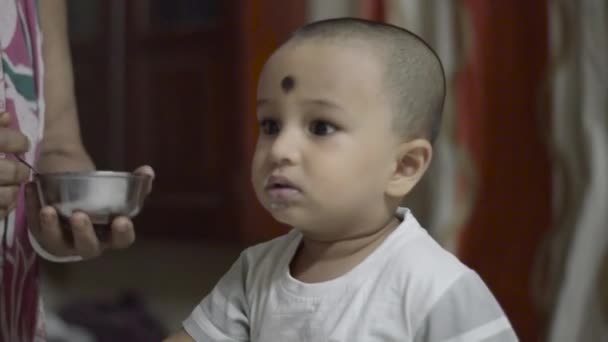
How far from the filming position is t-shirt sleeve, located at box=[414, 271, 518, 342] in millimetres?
733

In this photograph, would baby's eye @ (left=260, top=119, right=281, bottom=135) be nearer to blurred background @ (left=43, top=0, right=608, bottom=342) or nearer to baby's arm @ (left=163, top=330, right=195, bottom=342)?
baby's arm @ (left=163, top=330, right=195, bottom=342)

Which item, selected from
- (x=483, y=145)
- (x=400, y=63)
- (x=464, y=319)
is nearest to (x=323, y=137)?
(x=400, y=63)

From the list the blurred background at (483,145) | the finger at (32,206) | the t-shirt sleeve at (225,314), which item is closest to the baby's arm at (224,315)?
the t-shirt sleeve at (225,314)

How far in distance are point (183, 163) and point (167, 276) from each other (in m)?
0.51

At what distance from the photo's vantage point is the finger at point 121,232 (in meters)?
0.87

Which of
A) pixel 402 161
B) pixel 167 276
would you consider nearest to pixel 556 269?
pixel 402 161

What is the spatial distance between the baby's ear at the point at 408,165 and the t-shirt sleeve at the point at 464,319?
122 millimetres

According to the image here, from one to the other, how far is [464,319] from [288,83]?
283mm

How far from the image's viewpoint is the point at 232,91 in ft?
8.27

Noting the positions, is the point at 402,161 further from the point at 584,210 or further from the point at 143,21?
the point at 143,21

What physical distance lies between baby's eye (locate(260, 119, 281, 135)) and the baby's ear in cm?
13

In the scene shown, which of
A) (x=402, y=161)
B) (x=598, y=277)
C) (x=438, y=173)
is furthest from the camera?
(x=438, y=173)

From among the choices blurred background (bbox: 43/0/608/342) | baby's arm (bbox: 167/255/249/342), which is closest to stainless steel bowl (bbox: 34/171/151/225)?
baby's arm (bbox: 167/255/249/342)

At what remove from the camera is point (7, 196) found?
0.87 metres
